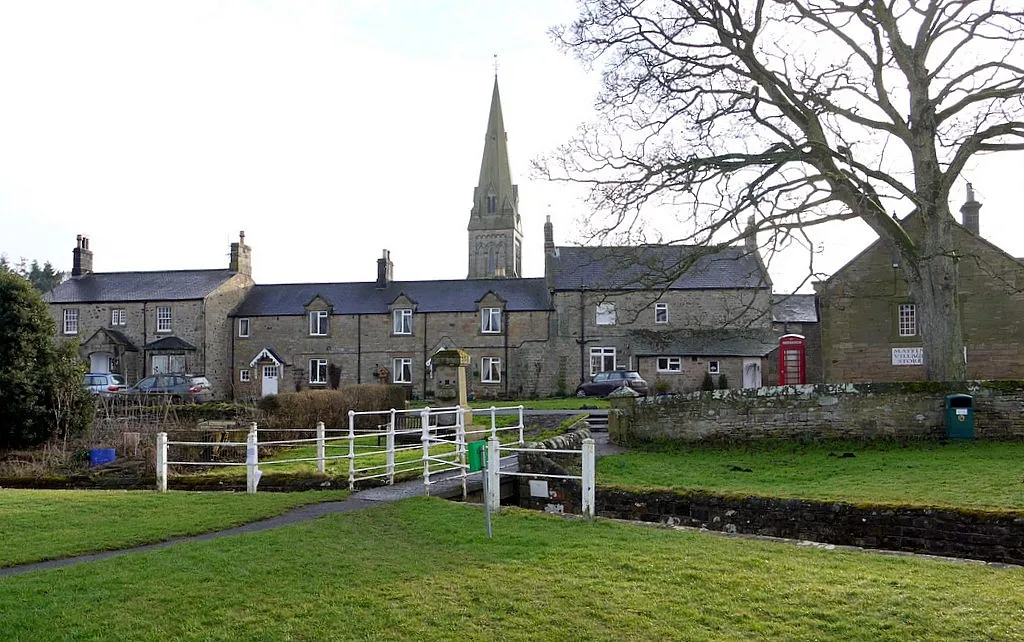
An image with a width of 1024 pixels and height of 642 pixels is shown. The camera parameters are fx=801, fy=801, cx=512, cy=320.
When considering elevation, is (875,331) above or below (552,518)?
above

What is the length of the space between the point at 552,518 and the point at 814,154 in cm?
1251

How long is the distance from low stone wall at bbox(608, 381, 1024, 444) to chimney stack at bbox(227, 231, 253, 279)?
32246mm

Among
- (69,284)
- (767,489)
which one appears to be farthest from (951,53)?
(69,284)

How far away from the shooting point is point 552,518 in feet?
32.7

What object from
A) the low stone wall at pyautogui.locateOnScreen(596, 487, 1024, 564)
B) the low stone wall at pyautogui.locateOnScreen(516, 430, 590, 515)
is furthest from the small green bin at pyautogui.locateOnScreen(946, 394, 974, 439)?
the low stone wall at pyautogui.locateOnScreen(596, 487, 1024, 564)

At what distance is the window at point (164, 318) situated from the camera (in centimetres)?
4378

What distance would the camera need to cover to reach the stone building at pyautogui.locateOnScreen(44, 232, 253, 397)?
141ft

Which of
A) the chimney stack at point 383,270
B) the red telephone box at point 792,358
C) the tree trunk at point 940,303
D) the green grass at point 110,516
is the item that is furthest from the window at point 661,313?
the green grass at point 110,516

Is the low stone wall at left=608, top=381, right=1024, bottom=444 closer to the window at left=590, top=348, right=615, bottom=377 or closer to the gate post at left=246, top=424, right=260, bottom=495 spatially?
the gate post at left=246, top=424, right=260, bottom=495

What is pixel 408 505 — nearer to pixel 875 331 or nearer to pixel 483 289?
pixel 875 331

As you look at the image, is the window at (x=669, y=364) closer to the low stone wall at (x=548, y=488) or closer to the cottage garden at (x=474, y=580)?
the low stone wall at (x=548, y=488)

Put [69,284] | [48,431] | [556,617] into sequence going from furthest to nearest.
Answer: [69,284] < [48,431] < [556,617]

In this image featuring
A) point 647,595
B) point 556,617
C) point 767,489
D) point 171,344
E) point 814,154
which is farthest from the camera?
point 171,344

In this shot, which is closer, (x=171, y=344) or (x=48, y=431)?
(x=48, y=431)
